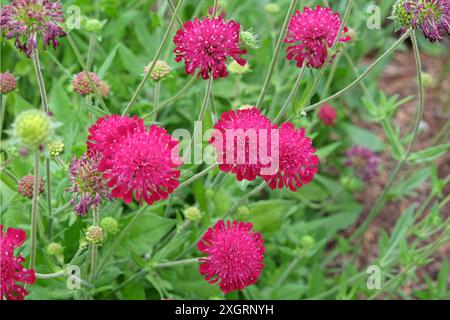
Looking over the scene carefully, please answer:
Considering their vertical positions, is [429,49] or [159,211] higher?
[429,49]

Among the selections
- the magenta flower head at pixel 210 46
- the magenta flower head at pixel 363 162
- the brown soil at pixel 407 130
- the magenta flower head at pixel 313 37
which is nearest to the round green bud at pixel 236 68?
the magenta flower head at pixel 313 37

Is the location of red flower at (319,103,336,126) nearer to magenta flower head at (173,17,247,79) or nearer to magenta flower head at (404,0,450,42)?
magenta flower head at (404,0,450,42)

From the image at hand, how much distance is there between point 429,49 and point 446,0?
10.6 ft

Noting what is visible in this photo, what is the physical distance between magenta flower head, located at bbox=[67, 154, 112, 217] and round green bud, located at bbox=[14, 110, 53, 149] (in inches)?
12.8

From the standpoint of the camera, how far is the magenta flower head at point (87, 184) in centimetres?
184

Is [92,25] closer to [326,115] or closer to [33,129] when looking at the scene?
[33,129]

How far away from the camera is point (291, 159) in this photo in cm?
191

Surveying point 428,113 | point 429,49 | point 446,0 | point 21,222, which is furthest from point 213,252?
point 429,49

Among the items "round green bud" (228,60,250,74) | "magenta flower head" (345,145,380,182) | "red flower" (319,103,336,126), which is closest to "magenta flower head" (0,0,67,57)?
"round green bud" (228,60,250,74)

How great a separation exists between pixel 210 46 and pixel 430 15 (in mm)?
732

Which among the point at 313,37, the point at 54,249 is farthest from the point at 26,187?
the point at 313,37

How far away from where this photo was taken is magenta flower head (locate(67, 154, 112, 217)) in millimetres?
1840
